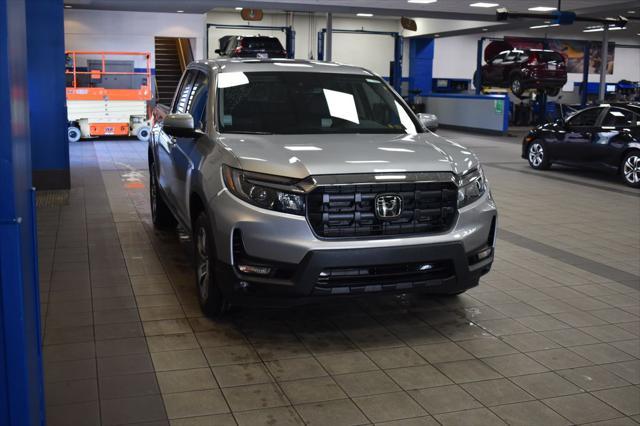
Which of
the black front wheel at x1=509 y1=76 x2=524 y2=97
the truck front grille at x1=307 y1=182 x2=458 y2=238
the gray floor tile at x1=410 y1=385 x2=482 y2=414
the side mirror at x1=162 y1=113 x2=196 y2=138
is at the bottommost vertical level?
the gray floor tile at x1=410 y1=385 x2=482 y2=414

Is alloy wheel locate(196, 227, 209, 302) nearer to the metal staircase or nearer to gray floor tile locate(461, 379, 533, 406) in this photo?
gray floor tile locate(461, 379, 533, 406)

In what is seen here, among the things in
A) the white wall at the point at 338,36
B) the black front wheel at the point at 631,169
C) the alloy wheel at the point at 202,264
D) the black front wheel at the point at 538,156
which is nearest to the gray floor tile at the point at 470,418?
the alloy wheel at the point at 202,264

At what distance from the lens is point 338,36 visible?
98.6 feet

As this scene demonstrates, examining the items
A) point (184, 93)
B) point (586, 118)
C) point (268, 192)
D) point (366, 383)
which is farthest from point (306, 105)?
point (586, 118)

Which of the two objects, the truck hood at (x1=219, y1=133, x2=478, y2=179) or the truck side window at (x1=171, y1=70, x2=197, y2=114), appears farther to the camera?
the truck side window at (x1=171, y1=70, x2=197, y2=114)

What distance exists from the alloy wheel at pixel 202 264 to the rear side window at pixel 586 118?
10.2 meters

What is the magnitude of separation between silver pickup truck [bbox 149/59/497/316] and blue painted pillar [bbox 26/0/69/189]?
5.70 m

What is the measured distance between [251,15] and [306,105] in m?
17.8

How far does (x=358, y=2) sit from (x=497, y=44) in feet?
42.7

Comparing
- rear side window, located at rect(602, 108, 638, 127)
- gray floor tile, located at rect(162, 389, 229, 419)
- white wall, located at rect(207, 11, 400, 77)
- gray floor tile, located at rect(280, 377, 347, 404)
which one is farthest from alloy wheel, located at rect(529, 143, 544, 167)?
white wall, located at rect(207, 11, 400, 77)

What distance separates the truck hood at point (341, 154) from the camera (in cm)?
450

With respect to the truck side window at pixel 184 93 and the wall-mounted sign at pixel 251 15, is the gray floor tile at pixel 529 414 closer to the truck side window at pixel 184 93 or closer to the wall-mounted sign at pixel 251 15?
the truck side window at pixel 184 93

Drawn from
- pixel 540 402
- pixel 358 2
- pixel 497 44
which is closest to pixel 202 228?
pixel 540 402

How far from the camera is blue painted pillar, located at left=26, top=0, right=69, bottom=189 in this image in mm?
10172
